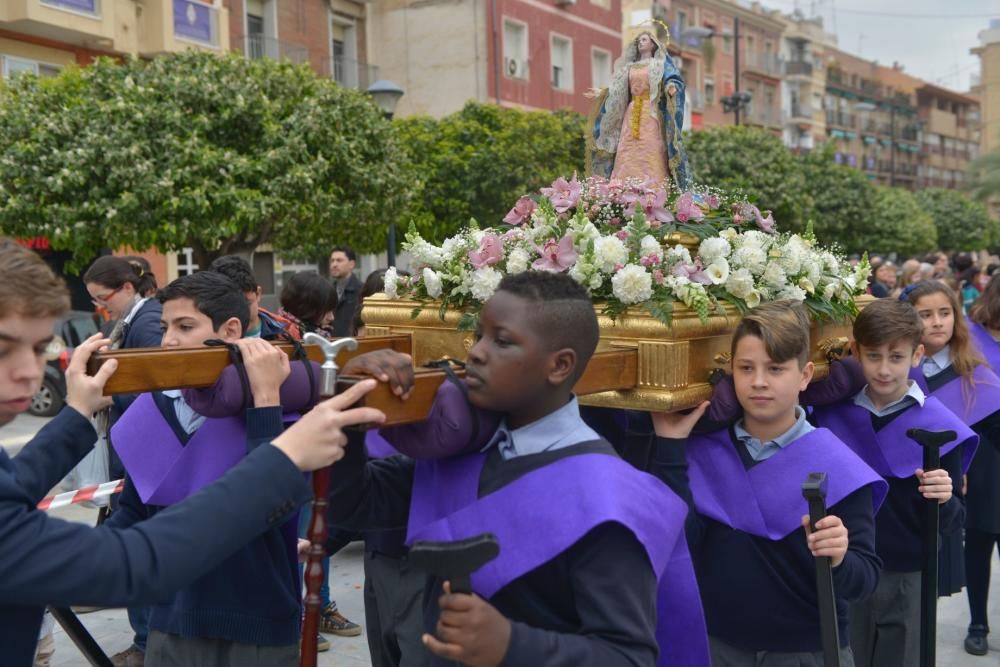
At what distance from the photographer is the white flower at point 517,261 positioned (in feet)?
10.5

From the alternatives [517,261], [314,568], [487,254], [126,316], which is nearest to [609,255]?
[517,261]

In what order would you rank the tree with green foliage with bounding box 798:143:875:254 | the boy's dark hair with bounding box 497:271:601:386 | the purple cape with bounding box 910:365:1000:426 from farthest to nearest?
the tree with green foliage with bounding box 798:143:875:254
the purple cape with bounding box 910:365:1000:426
the boy's dark hair with bounding box 497:271:601:386

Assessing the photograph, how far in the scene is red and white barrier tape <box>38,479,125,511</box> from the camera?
15.0ft

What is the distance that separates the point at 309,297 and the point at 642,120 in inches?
78.9

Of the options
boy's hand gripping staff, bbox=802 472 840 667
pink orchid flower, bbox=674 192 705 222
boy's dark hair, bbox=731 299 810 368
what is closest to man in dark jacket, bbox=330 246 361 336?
pink orchid flower, bbox=674 192 705 222

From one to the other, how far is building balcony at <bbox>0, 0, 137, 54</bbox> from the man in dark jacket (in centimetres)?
1096

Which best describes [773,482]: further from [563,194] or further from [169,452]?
[169,452]

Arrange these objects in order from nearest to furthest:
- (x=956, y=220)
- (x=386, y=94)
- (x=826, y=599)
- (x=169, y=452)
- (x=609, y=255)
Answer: (x=826, y=599) < (x=169, y=452) < (x=609, y=255) < (x=386, y=94) < (x=956, y=220)

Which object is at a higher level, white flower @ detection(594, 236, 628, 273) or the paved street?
white flower @ detection(594, 236, 628, 273)

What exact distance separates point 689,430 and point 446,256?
110 cm

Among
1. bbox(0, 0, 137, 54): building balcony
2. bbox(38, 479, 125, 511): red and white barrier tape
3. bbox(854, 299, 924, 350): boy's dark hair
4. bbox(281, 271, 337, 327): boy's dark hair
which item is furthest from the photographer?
bbox(0, 0, 137, 54): building balcony

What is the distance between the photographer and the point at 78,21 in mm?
17172

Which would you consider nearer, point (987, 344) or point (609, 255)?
point (609, 255)

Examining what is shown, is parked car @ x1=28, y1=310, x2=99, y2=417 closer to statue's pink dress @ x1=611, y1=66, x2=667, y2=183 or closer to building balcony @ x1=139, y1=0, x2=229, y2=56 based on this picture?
statue's pink dress @ x1=611, y1=66, x2=667, y2=183
